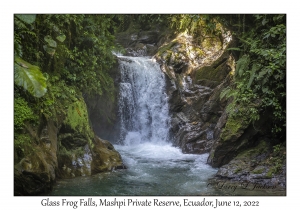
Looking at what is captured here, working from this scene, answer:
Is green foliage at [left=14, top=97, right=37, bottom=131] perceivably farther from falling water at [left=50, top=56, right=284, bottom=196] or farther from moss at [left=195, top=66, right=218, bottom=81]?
moss at [left=195, top=66, right=218, bottom=81]

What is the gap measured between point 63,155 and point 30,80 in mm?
2594

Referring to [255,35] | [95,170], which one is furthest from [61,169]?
[255,35]

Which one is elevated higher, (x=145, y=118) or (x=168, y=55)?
(x=168, y=55)

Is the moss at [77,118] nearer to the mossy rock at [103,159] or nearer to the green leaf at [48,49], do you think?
the mossy rock at [103,159]

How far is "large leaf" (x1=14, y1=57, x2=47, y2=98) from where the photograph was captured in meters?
4.38

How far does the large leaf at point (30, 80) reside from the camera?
14.4 feet

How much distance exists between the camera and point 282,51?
20.1 ft

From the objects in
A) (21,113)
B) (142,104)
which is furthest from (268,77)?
(142,104)

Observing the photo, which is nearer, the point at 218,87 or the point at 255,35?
the point at 255,35

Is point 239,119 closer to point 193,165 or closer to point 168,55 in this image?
point 193,165

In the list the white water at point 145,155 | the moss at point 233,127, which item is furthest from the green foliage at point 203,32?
the moss at point 233,127

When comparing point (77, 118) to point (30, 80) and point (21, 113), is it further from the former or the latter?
point (30, 80)

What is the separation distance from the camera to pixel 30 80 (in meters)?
4.42
